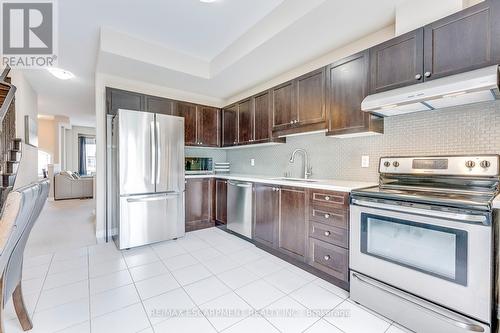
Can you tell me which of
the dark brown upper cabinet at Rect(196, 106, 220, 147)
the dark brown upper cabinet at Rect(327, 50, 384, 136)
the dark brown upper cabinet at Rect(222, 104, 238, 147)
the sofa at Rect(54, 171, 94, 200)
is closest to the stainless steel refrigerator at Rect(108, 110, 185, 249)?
the dark brown upper cabinet at Rect(196, 106, 220, 147)

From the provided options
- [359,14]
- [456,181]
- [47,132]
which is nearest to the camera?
[456,181]

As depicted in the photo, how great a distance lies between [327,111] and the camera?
2508 millimetres

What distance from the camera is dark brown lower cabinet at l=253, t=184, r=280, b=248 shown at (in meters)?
2.72

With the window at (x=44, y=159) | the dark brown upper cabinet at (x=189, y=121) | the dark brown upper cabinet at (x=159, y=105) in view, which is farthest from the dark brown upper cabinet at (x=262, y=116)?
the window at (x=44, y=159)

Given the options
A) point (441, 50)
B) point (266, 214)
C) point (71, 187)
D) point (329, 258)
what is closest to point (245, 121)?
point (266, 214)

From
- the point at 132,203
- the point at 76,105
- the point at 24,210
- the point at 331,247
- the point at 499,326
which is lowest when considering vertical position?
the point at 499,326

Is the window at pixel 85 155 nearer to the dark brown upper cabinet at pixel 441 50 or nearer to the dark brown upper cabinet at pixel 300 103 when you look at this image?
the dark brown upper cabinet at pixel 300 103

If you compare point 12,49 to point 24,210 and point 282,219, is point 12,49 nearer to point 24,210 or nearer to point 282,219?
point 24,210

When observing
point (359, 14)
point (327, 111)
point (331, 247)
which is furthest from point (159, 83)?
point (331, 247)

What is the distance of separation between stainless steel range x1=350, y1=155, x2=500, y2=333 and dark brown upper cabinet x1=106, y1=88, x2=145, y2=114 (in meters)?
3.29

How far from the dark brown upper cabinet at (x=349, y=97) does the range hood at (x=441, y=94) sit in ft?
0.61

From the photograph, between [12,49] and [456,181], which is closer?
[456,181]

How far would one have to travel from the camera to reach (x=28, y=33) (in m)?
2.85

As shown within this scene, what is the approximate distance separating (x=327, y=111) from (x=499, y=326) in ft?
6.68
